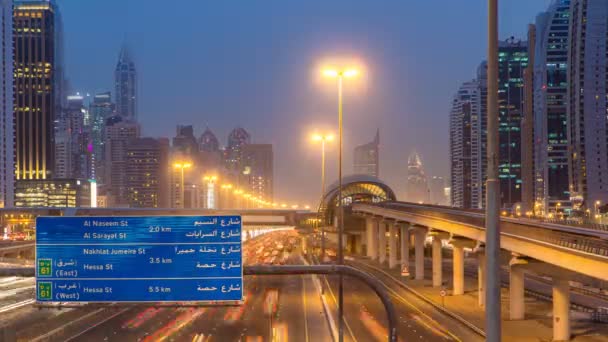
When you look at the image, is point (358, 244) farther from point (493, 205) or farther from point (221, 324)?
point (493, 205)

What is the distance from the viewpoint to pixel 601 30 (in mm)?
193375

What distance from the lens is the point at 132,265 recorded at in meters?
18.8

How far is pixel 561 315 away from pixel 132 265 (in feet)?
108

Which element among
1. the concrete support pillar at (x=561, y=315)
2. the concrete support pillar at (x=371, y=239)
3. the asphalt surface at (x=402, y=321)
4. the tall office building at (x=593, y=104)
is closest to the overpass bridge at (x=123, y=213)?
the concrete support pillar at (x=371, y=239)

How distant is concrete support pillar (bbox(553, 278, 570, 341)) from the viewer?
4375 cm

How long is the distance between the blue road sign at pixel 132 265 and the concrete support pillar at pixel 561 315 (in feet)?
101

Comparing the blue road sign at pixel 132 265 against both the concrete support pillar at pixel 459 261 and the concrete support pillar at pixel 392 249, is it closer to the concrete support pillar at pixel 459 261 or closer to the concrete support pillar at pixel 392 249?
the concrete support pillar at pixel 459 261

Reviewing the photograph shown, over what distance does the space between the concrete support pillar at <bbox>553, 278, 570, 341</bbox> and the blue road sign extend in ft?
101

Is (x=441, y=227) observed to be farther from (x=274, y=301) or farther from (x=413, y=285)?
(x=274, y=301)

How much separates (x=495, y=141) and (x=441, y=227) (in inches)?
2239

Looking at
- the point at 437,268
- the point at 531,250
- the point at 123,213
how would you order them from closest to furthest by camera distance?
the point at 531,250 < the point at 437,268 < the point at 123,213

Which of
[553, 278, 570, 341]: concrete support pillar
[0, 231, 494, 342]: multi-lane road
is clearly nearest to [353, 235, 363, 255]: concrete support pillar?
[0, 231, 494, 342]: multi-lane road

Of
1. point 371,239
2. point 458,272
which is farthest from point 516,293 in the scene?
point 371,239

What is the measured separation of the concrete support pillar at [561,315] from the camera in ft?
144
